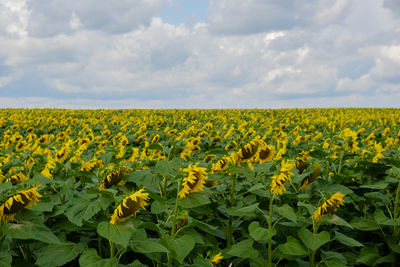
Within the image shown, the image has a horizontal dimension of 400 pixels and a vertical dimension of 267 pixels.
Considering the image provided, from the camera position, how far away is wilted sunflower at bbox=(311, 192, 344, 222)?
10.1ft

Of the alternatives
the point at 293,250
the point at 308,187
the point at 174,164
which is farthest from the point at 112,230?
the point at 308,187

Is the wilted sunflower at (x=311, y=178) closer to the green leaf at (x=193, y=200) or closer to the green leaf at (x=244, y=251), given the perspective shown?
the green leaf at (x=244, y=251)

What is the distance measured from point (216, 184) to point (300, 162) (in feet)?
3.31

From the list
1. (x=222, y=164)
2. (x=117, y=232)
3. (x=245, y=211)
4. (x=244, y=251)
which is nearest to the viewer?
(x=117, y=232)

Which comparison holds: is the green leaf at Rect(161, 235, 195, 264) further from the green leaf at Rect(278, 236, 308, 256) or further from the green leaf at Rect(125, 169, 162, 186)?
the green leaf at Rect(278, 236, 308, 256)

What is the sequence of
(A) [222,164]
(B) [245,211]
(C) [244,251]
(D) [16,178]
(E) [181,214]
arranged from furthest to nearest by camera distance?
(A) [222,164] < (D) [16,178] < (C) [244,251] < (B) [245,211] < (E) [181,214]

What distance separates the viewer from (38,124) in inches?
617

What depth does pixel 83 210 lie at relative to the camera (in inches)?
107

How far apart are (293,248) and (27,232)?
1986mm

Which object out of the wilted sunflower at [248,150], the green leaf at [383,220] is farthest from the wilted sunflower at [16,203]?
the green leaf at [383,220]

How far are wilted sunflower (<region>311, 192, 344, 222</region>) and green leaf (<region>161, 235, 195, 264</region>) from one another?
1089 millimetres

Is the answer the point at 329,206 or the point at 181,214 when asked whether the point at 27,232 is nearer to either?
the point at 181,214

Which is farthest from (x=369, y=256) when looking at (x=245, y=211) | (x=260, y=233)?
(x=245, y=211)

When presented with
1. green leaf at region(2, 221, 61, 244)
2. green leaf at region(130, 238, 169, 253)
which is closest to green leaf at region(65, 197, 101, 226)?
green leaf at region(2, 221, 61, 244)
